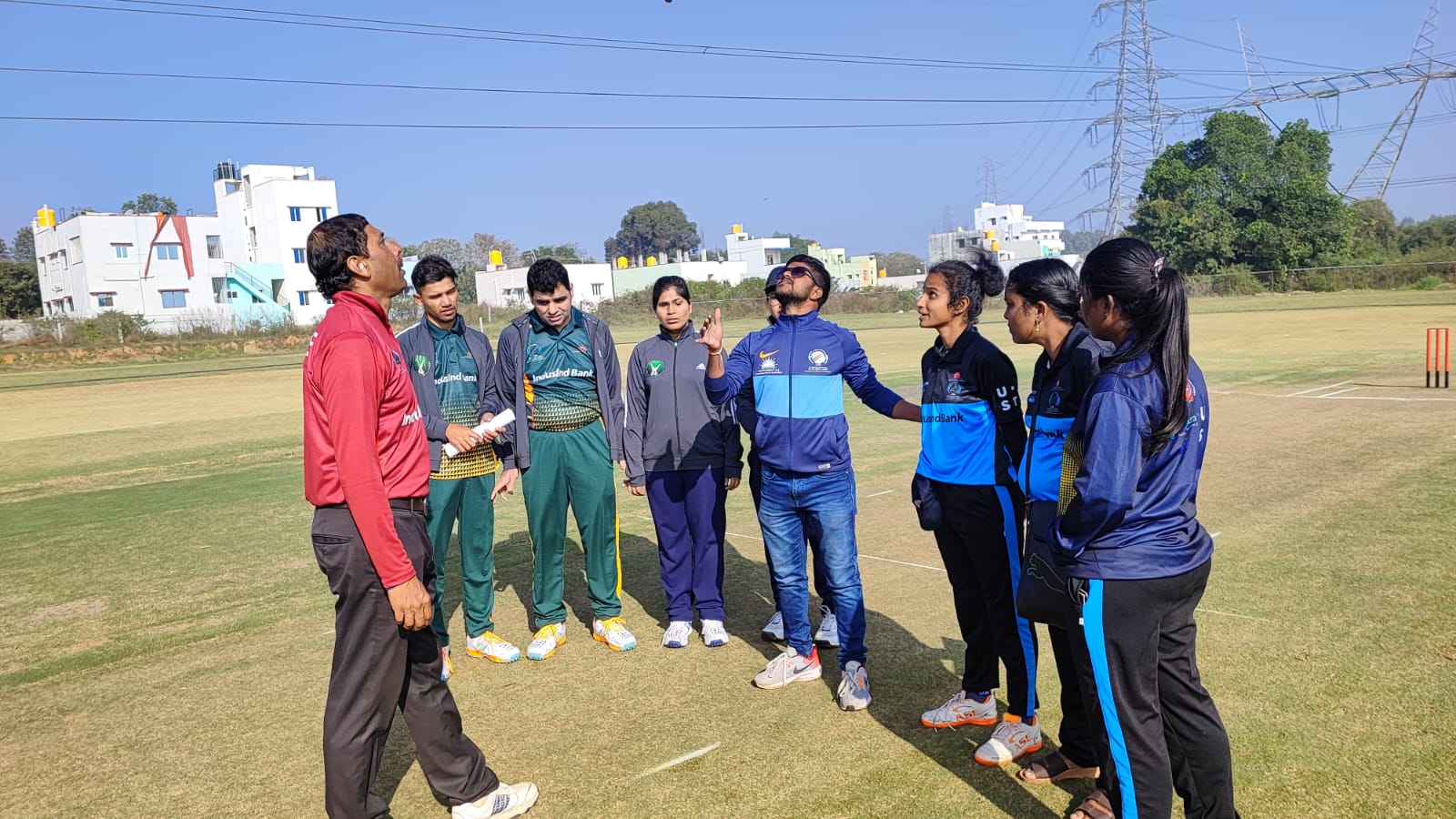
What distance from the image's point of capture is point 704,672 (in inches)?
216

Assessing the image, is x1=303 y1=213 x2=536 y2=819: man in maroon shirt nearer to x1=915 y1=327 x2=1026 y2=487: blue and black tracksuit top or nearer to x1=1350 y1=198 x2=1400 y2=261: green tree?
x1=915 y1=327 x2=1026 y2=487: blue and black tracksuit top

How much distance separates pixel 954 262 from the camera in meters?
4.45

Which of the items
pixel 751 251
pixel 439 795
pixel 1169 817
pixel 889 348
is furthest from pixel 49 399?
pixel 751 251

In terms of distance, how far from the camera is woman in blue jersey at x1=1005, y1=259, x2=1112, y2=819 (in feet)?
11.9

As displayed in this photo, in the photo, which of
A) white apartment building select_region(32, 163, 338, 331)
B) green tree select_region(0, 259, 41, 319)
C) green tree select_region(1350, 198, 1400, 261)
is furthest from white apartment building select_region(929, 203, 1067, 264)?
green tree select_region(0, 259, 41, 319)

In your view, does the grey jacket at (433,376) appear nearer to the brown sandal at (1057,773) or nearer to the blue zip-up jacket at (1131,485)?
the brown sandal at (1057,773)

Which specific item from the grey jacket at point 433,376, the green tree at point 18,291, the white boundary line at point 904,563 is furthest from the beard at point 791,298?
the green tree at point 18,291

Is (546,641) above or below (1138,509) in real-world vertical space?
below

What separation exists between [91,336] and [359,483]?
5151cm

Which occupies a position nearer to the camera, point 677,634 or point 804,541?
point 804,541

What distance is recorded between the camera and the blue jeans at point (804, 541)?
4930mm

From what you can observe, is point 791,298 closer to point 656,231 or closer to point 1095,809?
point 1095,809

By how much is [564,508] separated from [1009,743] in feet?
9.57

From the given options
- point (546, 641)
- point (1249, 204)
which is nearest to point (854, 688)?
point (546, 641)
